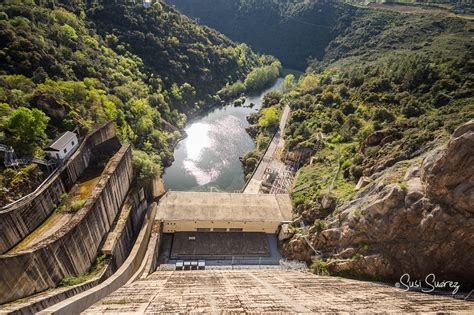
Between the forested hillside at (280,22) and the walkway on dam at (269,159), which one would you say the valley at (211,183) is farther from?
the forested hillside at (280,22)

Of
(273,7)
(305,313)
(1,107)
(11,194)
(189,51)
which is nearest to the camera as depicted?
(305,313)

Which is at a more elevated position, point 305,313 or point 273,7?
point 273,7

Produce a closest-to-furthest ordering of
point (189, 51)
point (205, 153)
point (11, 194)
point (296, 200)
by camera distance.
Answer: point (11, 194) < point (296, 200) < point (205, 153) < point (189, 51)

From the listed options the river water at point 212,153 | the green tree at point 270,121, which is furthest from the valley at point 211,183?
the green tree at point 270,121

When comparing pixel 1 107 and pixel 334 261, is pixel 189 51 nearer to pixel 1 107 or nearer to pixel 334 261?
pixel 1 107

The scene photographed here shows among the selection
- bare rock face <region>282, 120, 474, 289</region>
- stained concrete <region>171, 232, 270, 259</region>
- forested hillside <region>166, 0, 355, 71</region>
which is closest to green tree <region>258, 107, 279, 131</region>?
stained concrete <region>171, 232, 270, 259</region>

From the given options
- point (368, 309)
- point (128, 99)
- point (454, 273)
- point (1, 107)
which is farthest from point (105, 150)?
point (454, 273)

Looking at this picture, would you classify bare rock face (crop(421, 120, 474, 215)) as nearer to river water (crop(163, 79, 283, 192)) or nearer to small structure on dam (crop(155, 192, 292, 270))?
small structure on dam (crop(155, 192, 292, 270))

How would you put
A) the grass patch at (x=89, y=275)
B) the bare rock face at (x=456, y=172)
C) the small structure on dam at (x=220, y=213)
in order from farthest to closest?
1. the small structure on dam at (x=220, y=213)
2. the grass patch at (x=89, y=275)
3. the bare rock face at (x=456, y=172)
